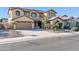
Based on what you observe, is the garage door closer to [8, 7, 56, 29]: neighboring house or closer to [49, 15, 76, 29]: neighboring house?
[8, 7, 56, 29]: neighboring house

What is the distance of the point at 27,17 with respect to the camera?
4199mm

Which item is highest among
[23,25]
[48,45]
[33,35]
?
[23,25]

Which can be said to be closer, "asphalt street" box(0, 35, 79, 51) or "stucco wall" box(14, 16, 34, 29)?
"asphalt street" box(0, 35, 79, 51)

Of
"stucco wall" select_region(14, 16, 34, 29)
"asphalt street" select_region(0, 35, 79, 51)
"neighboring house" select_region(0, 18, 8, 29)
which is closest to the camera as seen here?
"asphalt street" select_region(0, 35, 79, 51)

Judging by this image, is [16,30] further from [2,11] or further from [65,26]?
[65,26]

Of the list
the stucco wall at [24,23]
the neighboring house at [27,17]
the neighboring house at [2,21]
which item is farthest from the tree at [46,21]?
the neighboring house at [2,21]

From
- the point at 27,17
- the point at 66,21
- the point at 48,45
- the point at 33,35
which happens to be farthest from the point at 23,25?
the point at 66,21

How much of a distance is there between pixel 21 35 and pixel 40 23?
557 mm

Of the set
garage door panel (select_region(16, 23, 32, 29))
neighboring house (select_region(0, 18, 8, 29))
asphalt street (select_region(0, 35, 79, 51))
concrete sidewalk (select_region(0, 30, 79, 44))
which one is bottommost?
asphalt street (select_region(0, 35, 79, 51))

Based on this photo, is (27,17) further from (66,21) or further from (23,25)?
(66,21)

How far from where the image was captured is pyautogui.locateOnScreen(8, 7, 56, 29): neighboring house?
4.11m

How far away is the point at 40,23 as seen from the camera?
4195 mm

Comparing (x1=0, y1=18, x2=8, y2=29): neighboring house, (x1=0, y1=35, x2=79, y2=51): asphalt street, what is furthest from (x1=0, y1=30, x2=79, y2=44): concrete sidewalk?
(x1=0, y1=18, x2=8, y2=29): neighboring house
